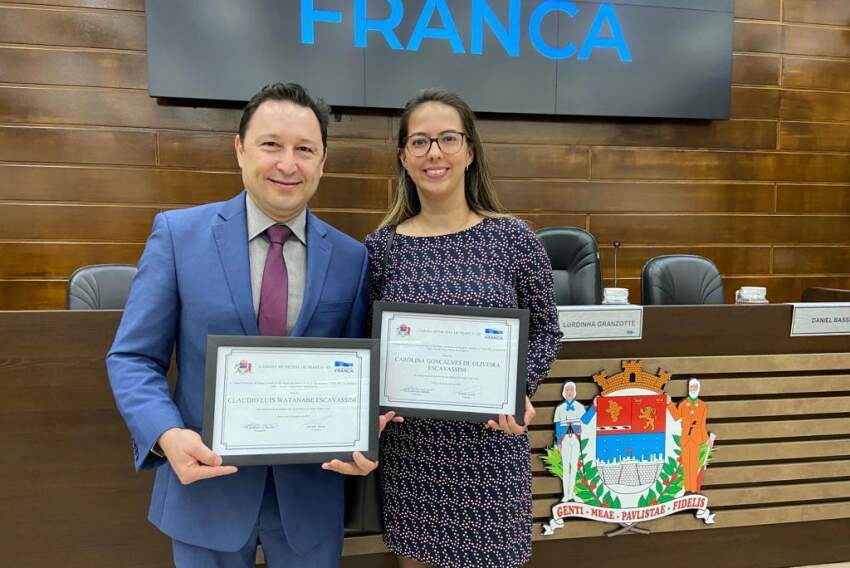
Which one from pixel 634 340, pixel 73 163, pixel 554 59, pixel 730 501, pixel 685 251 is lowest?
pixel 730 501

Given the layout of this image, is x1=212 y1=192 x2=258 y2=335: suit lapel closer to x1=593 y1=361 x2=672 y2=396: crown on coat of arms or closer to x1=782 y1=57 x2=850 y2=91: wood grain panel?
x1=593 y1=361 x2=672 y2=396: crown on coat of arms

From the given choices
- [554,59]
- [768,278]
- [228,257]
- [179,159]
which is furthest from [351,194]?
[768,278]

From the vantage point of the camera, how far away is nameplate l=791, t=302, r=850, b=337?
1907 mm

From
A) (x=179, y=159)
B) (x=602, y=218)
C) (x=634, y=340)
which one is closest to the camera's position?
(x=634, y=340)

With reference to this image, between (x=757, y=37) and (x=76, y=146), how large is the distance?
4742 millimetres

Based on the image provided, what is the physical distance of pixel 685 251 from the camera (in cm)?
399

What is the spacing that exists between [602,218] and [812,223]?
68.9 inches

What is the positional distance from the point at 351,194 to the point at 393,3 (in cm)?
121

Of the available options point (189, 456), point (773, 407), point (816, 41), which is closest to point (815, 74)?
point (816, 41)

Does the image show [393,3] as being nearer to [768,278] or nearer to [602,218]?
[602,218]

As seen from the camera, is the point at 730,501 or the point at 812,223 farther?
the point at 812,223

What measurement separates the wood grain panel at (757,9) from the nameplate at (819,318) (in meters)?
2.94

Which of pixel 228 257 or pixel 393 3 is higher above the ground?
pixel 393 3

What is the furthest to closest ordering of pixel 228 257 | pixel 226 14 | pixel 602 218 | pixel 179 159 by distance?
pixel 602 218
pixel 179 159
pixel 226 14
pixel 228 257
